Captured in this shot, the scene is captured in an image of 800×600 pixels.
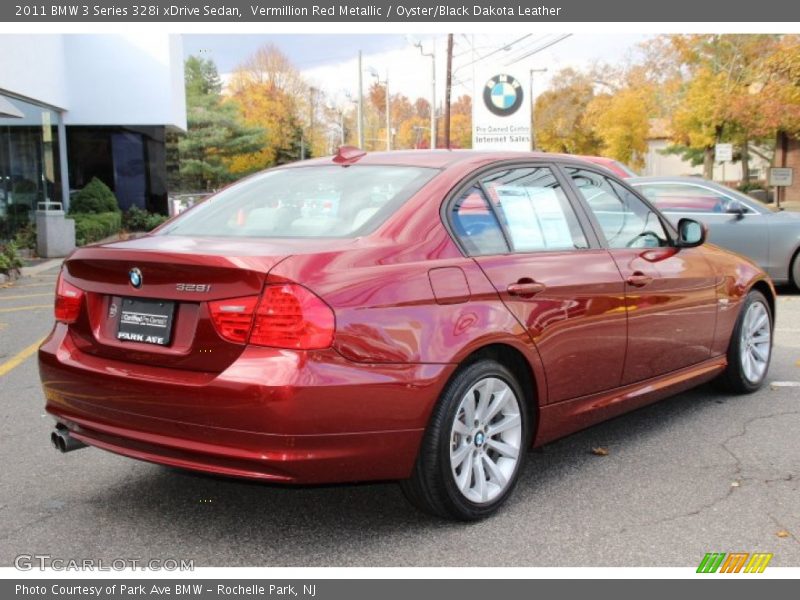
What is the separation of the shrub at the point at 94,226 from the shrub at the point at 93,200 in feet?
1.67

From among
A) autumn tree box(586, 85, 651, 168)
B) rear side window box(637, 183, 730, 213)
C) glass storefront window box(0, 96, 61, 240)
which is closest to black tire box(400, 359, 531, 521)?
rear side window box(637, 183, 730, 213)

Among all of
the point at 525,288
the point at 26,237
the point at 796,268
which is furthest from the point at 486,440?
the point at 26,237

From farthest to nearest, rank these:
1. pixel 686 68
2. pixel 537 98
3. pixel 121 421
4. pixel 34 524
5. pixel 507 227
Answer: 1. pixel 537 98
2. pixel 686 68
3. pixel 507 227
4. pixel 34 524
5. pixel 121 421

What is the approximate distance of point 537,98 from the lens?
69.2m

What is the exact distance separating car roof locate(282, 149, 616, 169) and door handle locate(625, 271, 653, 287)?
76 cm

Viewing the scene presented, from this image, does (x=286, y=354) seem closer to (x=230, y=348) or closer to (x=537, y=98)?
(x=230, y=348)

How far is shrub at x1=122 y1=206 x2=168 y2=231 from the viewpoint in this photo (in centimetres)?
2777

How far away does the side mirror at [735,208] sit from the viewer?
10.7m

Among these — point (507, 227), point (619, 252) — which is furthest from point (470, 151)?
point (619, 252)

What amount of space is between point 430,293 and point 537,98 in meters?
68.8

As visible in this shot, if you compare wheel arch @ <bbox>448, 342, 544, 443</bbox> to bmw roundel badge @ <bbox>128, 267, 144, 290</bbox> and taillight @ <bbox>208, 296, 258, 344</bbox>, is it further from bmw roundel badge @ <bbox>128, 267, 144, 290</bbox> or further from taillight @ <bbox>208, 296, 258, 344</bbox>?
bmw roundel badge @ <bbox>128, 267, 144, 290</bbox>

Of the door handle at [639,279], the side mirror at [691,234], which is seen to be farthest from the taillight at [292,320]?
the side mirror at [691,234]

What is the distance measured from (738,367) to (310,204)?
132 inches
